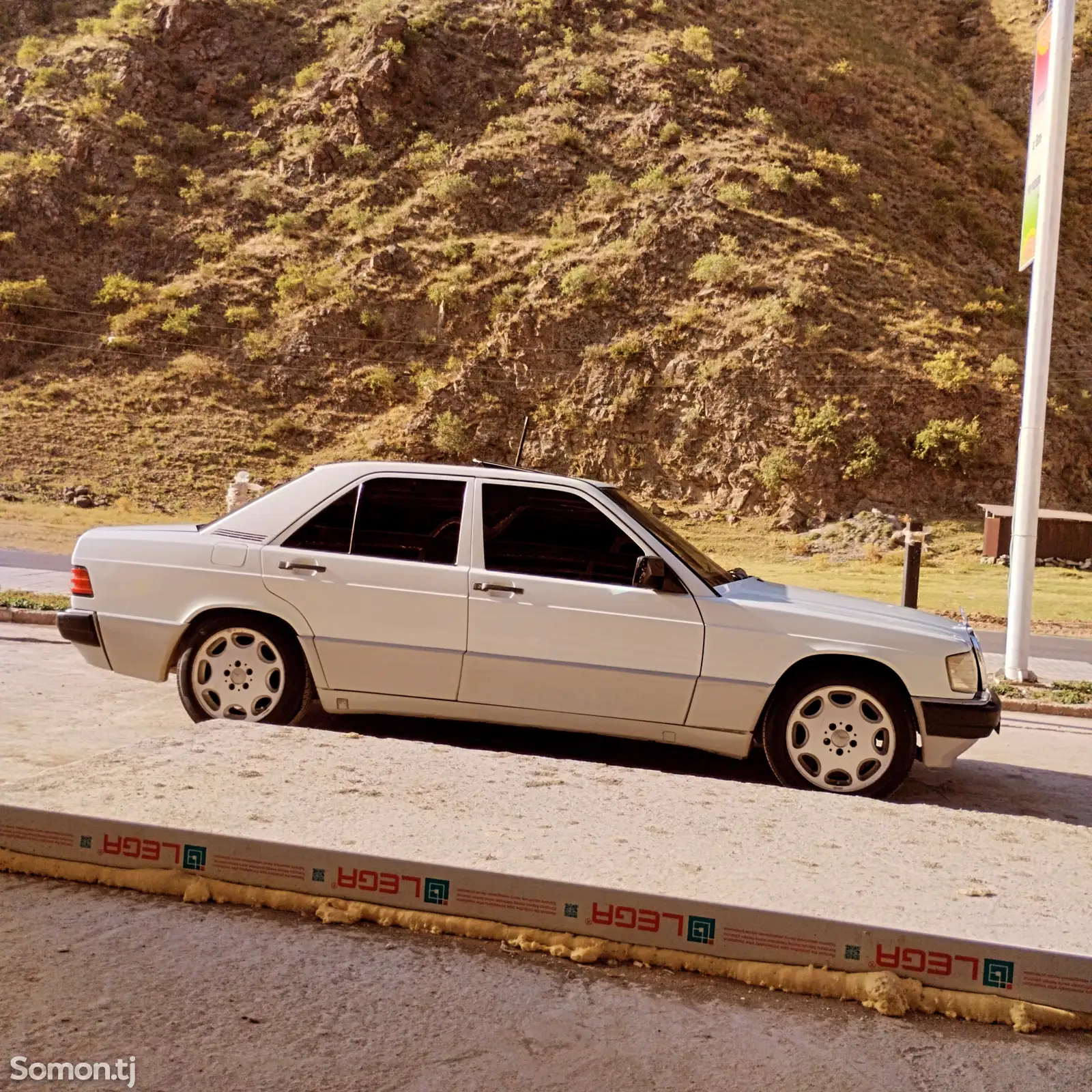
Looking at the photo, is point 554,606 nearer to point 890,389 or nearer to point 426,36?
point 890,389

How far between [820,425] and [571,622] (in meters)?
34.2

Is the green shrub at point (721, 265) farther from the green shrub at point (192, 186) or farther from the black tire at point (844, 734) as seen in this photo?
the black tire at point (844, 734)

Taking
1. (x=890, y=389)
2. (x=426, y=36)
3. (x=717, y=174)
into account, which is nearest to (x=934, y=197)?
(x=717, y=174)

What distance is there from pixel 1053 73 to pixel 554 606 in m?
9.07

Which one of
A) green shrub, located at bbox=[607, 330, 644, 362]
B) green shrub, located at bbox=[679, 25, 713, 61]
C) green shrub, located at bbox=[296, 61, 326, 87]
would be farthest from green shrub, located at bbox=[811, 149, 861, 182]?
green shrub, located at bbox=[296, 61, 326, 87]

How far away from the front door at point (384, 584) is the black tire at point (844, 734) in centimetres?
182

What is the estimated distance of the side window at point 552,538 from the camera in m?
6.27

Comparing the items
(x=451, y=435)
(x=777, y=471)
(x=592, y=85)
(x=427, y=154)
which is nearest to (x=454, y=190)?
(x=427, y=154)

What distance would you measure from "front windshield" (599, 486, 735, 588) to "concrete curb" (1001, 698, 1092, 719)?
183 inches

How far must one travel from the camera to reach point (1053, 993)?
3291 mm

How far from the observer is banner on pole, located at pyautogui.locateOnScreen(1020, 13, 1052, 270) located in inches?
458

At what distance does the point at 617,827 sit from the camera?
434 centimetres

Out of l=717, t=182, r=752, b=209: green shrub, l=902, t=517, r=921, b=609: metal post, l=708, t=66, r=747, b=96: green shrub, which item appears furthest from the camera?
l=708, t=66, r=747, b=96: green shrub

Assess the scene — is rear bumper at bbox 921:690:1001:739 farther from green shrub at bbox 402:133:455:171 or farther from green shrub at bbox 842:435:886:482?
green shrub at bbox 402:133:455:171
